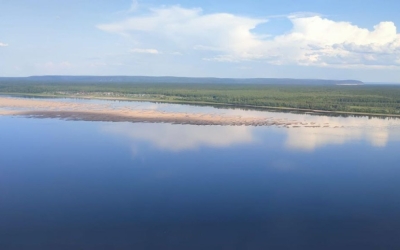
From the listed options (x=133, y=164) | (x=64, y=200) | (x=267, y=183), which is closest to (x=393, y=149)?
(x=267, y=183)

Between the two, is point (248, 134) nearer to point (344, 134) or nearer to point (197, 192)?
point (344, 134)

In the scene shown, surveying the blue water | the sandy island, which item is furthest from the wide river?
the sandy island

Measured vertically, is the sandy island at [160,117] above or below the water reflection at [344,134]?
above

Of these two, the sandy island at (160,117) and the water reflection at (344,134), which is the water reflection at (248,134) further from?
the sandy island at (160,117)

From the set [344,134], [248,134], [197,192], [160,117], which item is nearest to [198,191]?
[197,192]

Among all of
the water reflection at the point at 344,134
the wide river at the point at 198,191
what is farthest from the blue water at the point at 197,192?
the water reflection at the point at 344,134

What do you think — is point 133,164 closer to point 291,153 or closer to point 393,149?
point 291,153
